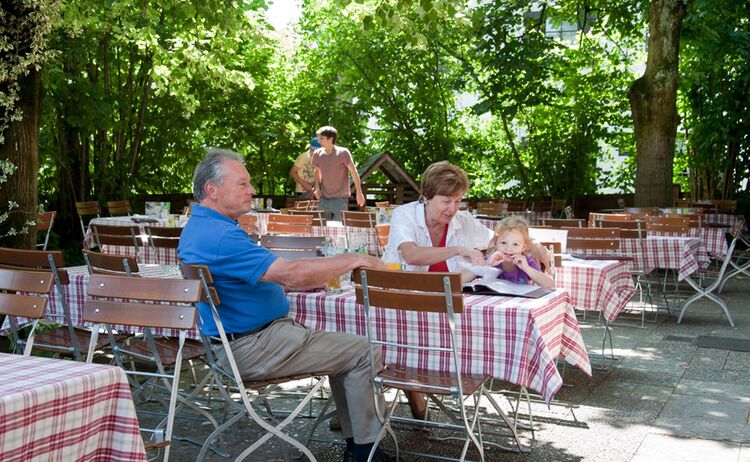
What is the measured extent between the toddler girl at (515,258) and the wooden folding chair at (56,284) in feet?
7.15

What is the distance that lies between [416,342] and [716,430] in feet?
6.47

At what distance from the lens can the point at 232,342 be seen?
4324mm

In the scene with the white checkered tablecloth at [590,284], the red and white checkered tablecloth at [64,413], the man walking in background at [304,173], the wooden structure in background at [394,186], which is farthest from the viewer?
the wooden structure in background at [394,186]

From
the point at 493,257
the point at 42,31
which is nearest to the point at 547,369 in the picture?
the point at 493,257

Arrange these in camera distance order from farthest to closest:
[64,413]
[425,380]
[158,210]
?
[158,210] → [425,380] → [64,413]

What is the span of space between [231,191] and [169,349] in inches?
38.1

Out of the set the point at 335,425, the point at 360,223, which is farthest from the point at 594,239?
the point at 335,425

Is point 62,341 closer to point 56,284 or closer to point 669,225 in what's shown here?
point 56,284

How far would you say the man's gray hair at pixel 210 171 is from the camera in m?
4.52

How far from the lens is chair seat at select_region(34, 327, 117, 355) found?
5094 mm

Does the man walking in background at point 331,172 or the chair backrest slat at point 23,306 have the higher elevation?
the man walking in background at point 331,172

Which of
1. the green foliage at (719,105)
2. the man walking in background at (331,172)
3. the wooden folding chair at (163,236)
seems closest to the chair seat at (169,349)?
the wooden folding chair at (163,236)

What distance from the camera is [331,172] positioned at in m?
12.2

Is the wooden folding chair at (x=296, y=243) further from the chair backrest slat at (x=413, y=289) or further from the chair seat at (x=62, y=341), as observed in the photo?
the chair backrest slat at (x=413, y=289)
